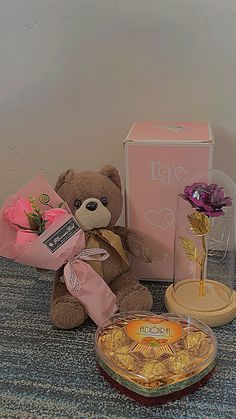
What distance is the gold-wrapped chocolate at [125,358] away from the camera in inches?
25.2

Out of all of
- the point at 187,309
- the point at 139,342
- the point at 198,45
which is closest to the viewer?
the point at 139,342

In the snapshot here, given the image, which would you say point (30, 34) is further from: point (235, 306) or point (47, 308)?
point (235, 306)

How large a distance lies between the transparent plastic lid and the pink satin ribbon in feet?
0.15

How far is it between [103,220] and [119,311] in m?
0.15

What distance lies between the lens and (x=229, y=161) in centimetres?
102

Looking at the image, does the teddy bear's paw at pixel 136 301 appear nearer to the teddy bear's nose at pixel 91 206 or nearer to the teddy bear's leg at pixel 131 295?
the teddy bear's leg at pixel 131 295

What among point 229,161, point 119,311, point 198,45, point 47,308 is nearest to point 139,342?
point 119,311

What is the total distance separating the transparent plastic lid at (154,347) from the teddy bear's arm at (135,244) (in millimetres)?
127

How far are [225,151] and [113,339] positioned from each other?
48 cm

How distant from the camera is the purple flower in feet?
2.57

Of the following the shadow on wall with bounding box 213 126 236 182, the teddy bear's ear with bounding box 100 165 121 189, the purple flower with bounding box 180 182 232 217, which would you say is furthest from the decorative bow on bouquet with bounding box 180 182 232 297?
the shadow on wall with bounding box 213 126 236 182

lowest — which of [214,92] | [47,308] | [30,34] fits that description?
[47,308]

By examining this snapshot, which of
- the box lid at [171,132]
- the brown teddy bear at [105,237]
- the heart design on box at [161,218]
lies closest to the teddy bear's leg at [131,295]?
the brown teddy bear at [105,237]

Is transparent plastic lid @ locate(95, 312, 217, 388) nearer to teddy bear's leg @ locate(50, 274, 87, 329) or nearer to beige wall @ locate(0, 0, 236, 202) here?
teddy bear's leg @ locate(50, 274, 87, 329)
